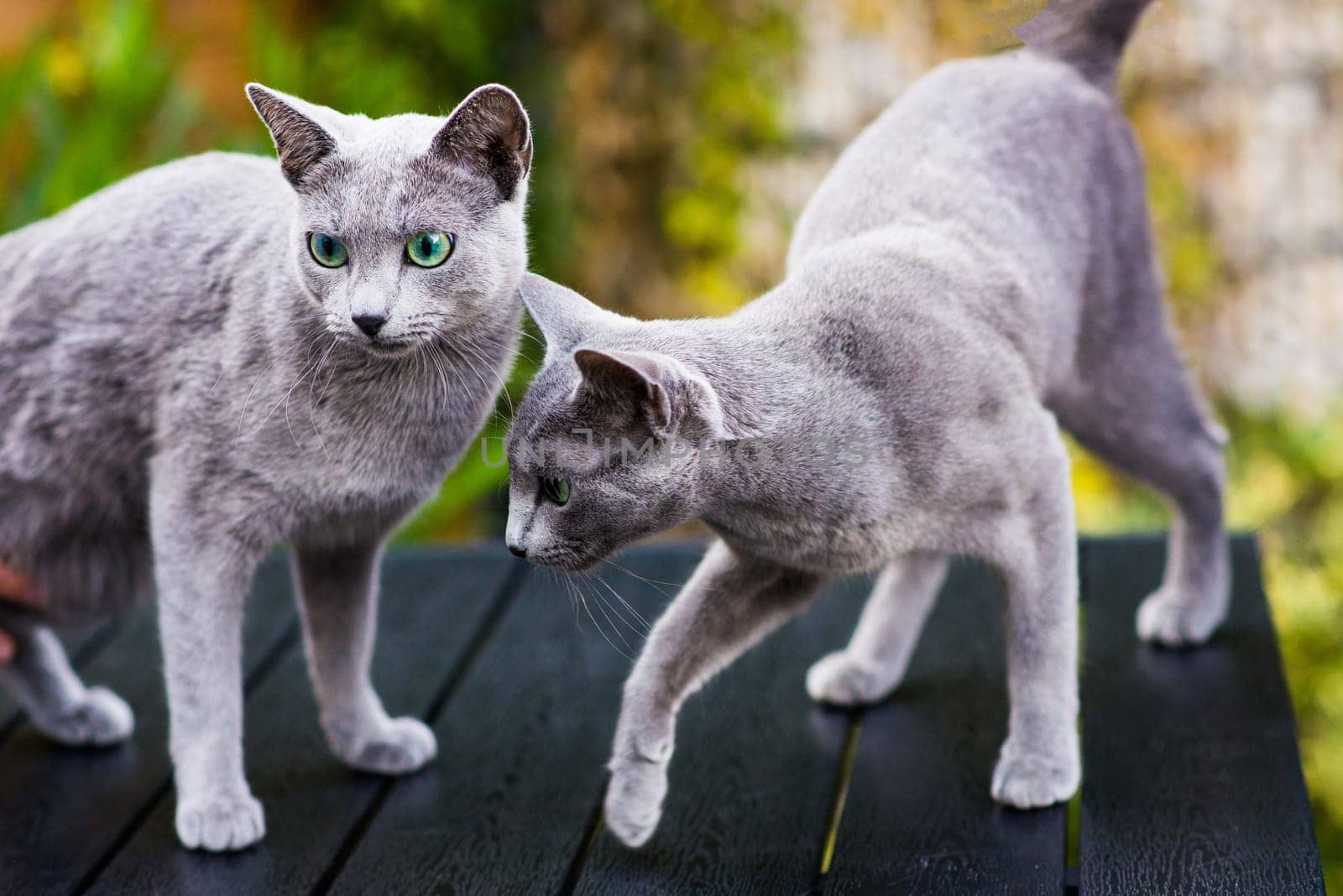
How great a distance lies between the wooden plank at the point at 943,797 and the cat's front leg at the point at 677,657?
213 millimetres

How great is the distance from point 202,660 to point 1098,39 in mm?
1278

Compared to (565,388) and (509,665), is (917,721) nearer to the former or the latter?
(509,665)

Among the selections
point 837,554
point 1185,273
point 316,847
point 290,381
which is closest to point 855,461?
point 837,554

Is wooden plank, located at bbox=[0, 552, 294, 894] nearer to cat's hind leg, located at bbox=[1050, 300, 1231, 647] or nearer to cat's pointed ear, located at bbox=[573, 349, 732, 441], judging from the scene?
cat's pointed ear, located at bbox=[573, 349, 732, 441]

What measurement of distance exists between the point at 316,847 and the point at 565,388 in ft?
2.14

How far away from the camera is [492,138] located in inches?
52.1

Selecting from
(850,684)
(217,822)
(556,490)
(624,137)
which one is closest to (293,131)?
(556,490)

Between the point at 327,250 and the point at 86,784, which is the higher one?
the point at 327,250

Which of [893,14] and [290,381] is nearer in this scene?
[290,381]

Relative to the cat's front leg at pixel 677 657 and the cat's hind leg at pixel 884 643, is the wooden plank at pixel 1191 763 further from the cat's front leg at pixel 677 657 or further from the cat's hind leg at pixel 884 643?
the cat's front leg at pixel 677 657

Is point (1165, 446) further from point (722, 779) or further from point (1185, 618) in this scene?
point (722, 779)

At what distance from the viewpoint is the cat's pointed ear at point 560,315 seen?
4.25ft

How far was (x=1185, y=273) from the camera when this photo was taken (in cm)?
329

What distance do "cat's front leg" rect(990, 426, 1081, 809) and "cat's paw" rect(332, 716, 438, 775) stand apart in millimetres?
678
